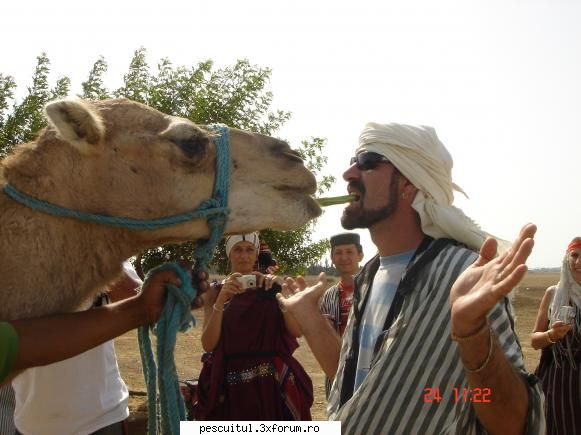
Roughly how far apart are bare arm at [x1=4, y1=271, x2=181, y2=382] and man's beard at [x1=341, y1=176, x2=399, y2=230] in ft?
3.13

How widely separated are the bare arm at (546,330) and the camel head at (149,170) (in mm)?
3433

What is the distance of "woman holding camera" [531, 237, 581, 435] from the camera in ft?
16.5

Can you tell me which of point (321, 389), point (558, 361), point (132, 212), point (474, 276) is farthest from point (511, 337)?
point (321, 389)

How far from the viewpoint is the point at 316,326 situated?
309 centimetres

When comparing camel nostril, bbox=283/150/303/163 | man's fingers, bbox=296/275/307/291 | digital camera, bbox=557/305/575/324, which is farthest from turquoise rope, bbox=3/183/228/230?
digital camera, bbox=557/305/575/324

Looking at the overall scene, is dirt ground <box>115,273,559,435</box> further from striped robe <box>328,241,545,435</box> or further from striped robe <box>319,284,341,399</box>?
striped robe <box>328,241,545,435</box>

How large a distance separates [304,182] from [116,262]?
3.01ft

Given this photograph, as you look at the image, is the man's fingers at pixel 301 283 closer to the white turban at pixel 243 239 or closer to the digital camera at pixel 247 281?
the digital camera at pixel 247 281

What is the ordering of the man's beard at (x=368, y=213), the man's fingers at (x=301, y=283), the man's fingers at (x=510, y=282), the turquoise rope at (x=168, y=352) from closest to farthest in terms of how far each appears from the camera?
1. the man's fingers at (x=510, y=282)
2. the turquoise rope at (x=168, y=352)
3. the man's beard at (x=368, y=213)
4. the man's fingers at (x=301, y=283)

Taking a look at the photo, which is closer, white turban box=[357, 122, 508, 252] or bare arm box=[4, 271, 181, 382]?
bare arm box=[4, 271, 181, 382]

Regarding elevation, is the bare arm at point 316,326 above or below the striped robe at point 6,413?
above

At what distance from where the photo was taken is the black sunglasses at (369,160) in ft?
9.82

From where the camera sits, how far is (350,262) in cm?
582

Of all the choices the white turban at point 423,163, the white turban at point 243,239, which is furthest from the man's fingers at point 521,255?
the white turban at point 243,239
